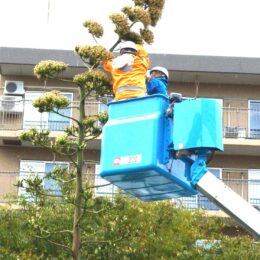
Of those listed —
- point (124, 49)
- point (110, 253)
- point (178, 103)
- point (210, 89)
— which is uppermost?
point (210, 89)

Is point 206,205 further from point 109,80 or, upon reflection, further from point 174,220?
point 109,80

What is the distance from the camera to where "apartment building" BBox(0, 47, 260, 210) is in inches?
1140

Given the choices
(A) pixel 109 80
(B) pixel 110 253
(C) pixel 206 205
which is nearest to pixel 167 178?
(A) pixel 109 80

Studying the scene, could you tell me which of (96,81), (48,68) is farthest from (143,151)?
(48,68)

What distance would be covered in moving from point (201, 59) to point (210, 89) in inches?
53.6

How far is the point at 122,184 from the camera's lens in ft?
40.9

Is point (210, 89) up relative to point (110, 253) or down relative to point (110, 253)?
up

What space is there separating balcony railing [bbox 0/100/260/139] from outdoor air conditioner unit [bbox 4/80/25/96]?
1.43ft

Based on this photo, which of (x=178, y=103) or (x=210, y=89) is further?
(x=210, y=89)

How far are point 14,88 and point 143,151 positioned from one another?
18.7 metres

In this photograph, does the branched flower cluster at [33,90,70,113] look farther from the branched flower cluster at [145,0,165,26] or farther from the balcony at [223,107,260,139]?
the balcony at [223,107,260,139]

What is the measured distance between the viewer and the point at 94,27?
49.3 feet

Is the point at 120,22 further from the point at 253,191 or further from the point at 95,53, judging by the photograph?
the point at 253,191

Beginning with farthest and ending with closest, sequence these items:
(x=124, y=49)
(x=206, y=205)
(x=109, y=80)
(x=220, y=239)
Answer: (x=206, y=205) < (x=220, y=239) < (x=109, y=80) < (x=124, y=49)
